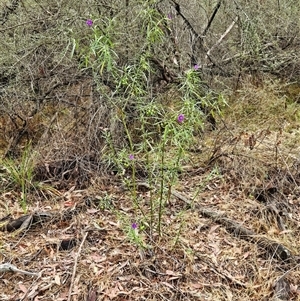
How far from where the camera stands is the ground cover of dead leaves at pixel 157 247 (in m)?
2.65

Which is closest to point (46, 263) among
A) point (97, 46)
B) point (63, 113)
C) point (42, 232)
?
point (42, 232)

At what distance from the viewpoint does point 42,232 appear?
3238mm

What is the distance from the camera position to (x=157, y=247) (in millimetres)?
2934

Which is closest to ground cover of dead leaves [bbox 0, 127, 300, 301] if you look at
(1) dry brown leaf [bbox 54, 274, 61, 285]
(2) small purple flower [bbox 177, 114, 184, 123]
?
(1) dry brown leaf [bbox 54, 274, 61, 285]

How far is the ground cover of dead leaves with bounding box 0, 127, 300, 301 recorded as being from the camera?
8.69 feet

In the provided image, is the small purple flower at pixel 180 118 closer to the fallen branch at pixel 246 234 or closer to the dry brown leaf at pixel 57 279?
the fallen branch at pixel 246 234

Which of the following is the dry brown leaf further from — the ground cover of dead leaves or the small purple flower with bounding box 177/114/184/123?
the small purple flower with bounding box 177/114/184/123

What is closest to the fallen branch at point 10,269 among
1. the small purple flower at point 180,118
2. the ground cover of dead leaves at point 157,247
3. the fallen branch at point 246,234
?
the ground cover of dead leaves at point 157,247

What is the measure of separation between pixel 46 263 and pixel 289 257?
1795mm

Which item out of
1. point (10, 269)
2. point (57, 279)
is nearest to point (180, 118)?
point (57, 279)

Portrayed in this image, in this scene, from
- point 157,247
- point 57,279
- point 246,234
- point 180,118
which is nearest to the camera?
point 180,118

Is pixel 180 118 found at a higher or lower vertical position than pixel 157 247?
higher

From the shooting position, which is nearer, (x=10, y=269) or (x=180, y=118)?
(x=180, y=118)

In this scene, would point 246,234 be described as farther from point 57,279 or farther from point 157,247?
point 57,279
